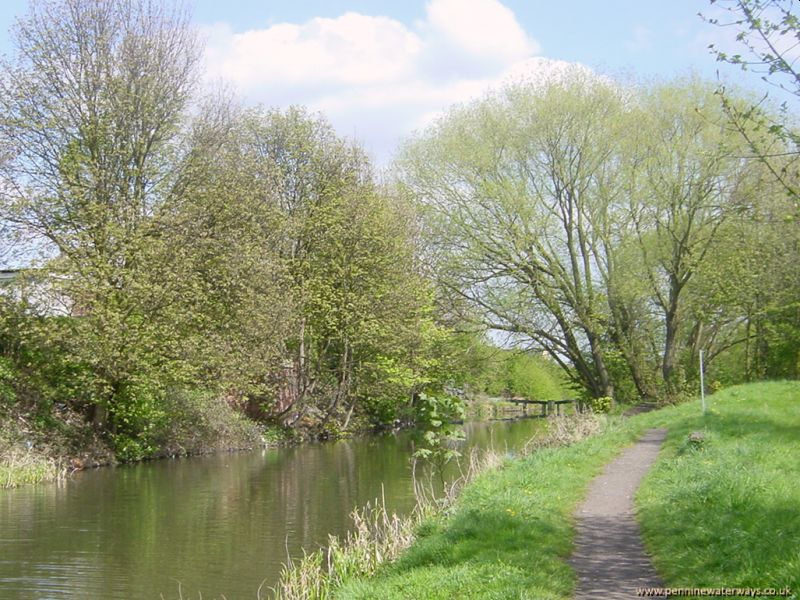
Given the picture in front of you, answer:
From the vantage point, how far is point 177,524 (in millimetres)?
17469

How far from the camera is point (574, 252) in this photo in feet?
123

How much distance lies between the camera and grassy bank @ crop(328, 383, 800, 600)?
8461mm

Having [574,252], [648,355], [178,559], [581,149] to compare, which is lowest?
[178,559]

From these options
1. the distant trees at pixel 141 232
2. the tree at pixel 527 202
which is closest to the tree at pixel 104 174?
the distant trees at pixel 141 232

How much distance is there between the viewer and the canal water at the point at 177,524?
501 inches

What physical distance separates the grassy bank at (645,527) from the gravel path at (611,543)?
0.63 feet

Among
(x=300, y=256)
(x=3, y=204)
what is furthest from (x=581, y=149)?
(x=3, y=204)

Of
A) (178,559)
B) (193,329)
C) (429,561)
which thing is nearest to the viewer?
(429,561)

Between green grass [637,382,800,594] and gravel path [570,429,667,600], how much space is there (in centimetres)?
23

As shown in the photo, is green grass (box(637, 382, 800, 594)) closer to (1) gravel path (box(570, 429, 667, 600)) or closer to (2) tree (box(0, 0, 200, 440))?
(1) gravel path (box(570, 429, 667, 600))

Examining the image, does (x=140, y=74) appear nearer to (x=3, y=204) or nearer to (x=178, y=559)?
(x=3, y=204)

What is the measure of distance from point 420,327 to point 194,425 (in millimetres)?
12909

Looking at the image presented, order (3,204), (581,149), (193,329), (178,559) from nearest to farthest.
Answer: (178,559) → (3,204) → (193,329) → (581,149)

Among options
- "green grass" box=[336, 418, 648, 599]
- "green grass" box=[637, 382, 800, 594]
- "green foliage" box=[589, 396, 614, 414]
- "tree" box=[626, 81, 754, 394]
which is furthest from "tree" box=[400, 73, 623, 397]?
"green grass" box=[336, 418, 648, 599]
